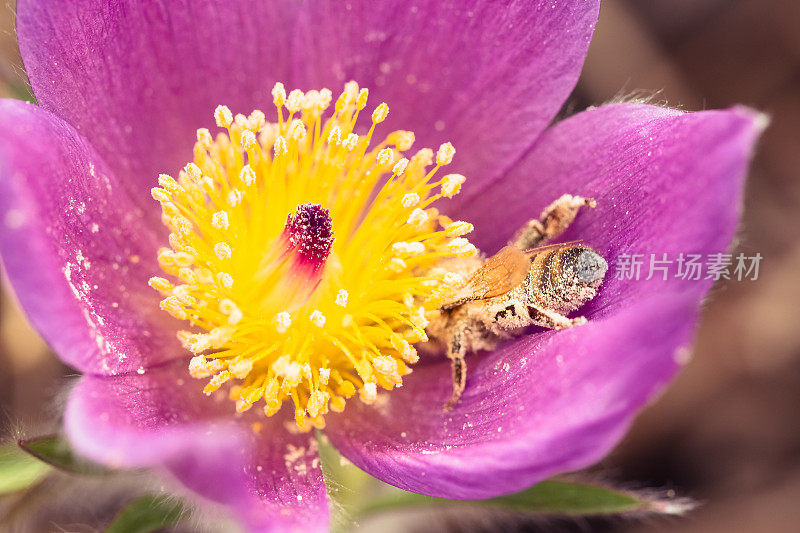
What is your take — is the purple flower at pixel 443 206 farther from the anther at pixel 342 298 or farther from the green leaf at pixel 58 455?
the anther at pixel 342 298

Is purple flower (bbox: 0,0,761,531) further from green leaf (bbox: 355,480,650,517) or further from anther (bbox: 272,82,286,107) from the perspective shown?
green leaf (bbox: 355,480,650,517)

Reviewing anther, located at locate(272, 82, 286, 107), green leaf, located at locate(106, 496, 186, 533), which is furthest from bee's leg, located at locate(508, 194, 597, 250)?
green leaf, located at locate(106, 496, 186, 533)

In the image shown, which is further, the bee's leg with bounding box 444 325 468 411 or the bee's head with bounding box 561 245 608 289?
the bee's leg with bounding box 444 325 468 411

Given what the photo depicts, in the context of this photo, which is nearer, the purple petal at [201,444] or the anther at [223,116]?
the purple petal at [201,444]

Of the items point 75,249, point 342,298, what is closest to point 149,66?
point 75,249

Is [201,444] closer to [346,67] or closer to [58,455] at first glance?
[58,455]

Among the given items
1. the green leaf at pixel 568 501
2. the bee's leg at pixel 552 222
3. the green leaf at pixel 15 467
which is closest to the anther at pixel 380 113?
the bee's leg at pixel 552 222
